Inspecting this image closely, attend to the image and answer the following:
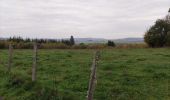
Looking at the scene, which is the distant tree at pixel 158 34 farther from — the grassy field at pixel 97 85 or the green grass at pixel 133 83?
the grassy field at pixel 97 85

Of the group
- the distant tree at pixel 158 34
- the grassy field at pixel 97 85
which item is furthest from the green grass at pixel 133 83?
the distant tree at pixel 158 34

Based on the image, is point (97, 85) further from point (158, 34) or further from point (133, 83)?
point (158, 34)

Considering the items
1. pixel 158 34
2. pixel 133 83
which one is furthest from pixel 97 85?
pixel 158 34

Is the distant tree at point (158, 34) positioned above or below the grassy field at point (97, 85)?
above

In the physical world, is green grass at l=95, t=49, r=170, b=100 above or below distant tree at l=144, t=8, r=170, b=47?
below

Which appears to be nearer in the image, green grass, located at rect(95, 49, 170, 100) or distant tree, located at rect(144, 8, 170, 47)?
green grass, located at rect(95, 49, 170, 100)

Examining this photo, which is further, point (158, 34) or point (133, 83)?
point (158, 34)

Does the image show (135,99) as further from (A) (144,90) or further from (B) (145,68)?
(B) (145,68)

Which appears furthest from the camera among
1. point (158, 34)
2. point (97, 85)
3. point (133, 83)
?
point (158, 34)

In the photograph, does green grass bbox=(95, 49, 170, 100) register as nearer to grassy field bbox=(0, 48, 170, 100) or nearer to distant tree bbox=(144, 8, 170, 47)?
grassy field bbox=(0, 48, 170, 100)

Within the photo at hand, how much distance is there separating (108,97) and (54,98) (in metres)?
1.76

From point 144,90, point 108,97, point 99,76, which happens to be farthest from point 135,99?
point 99,76

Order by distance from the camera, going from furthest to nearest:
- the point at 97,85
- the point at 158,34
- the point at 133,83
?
the point at 158,34
the point at 133,83
the point at 97,85

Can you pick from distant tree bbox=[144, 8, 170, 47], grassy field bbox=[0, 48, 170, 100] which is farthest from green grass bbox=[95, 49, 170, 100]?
distant tree bbox=[144, 8, 170, 47]
